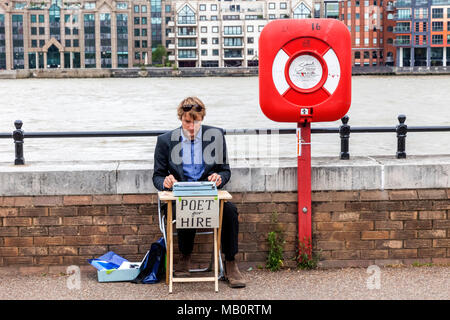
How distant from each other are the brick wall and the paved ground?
6.5 inches

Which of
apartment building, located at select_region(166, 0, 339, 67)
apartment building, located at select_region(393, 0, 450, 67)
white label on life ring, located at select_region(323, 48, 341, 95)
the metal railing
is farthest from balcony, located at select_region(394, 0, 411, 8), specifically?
white label on life ring, located at select_region(323, 48, 341, 95)

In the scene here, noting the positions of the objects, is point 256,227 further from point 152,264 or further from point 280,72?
point 280,72

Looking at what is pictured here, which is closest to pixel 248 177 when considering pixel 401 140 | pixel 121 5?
pixel 401 140

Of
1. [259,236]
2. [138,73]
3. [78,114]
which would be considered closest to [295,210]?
[259,236]

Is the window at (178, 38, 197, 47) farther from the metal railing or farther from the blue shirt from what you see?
the blue shirt

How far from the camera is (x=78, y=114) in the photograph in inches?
2051

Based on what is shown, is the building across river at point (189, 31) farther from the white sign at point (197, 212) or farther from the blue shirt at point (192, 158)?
the white sign at point (197, 212)

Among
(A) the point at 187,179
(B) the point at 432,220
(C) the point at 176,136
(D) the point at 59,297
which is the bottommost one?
(D) the point at 59,297

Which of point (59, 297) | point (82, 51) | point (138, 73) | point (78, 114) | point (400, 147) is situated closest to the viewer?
point (59, 297)

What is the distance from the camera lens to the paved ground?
5422 mm

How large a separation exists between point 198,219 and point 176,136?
755mm

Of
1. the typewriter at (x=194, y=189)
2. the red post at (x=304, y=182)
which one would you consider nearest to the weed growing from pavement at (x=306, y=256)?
the red post at (x=304, y=182)

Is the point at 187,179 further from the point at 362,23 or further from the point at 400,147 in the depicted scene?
the point at 362,23

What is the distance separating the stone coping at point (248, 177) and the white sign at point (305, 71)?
74 centimetres
